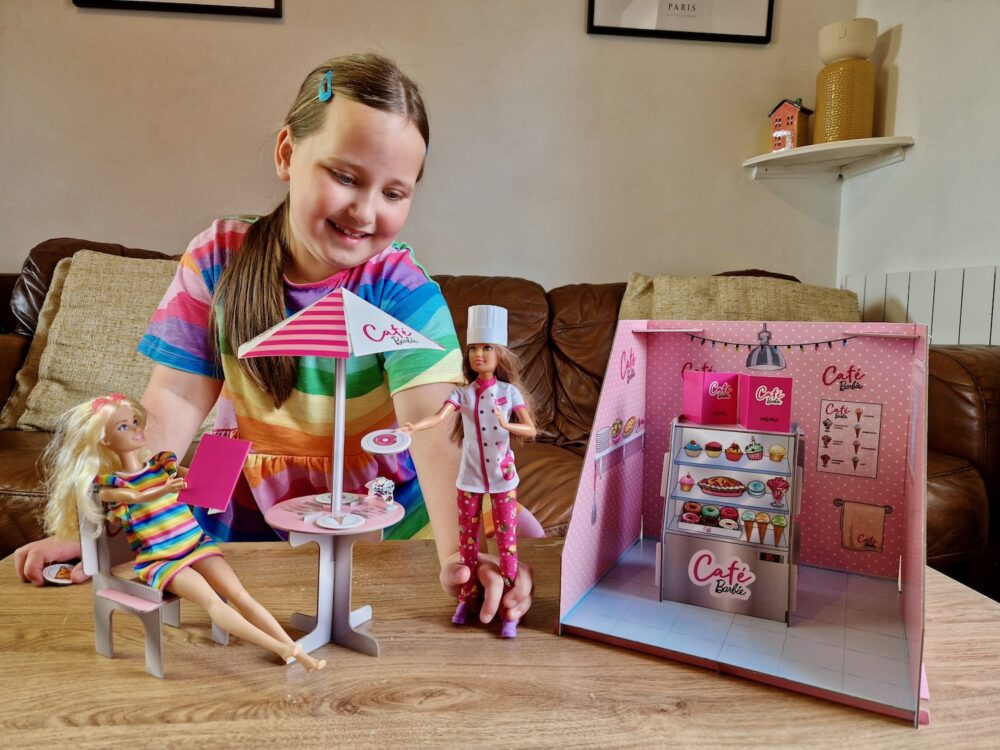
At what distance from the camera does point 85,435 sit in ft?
1.72

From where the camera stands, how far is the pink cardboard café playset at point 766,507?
1.89 feet

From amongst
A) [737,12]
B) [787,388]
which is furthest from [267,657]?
[737,12]

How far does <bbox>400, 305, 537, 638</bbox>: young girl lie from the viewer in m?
0.60

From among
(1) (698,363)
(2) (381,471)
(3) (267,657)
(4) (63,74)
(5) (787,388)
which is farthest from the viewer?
(4) (63,74)

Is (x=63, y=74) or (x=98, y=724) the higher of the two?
(x=63, y=74)

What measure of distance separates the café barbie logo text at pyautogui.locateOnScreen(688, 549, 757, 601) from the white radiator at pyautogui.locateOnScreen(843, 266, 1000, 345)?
4.78 ft

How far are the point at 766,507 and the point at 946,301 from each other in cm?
173

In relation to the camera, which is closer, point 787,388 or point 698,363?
point 787,388

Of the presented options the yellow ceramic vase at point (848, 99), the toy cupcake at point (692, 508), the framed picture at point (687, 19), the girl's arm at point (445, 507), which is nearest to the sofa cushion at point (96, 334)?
the girl's arm at point (445, 507)

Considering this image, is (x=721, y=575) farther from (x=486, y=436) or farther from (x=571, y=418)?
(x=571, y=418)

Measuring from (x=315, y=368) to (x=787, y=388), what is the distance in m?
0.54

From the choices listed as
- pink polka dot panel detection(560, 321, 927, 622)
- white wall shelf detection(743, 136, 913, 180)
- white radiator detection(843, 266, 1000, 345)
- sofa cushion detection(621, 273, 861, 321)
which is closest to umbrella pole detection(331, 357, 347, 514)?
pink polka dot panel detection(560, 321, 927, 622)

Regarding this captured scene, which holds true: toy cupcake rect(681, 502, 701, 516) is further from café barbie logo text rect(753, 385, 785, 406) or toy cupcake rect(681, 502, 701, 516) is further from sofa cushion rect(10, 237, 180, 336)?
sofa cushion rect(10, 237, 180, 336)

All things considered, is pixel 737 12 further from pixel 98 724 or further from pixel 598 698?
pixel 98 724
